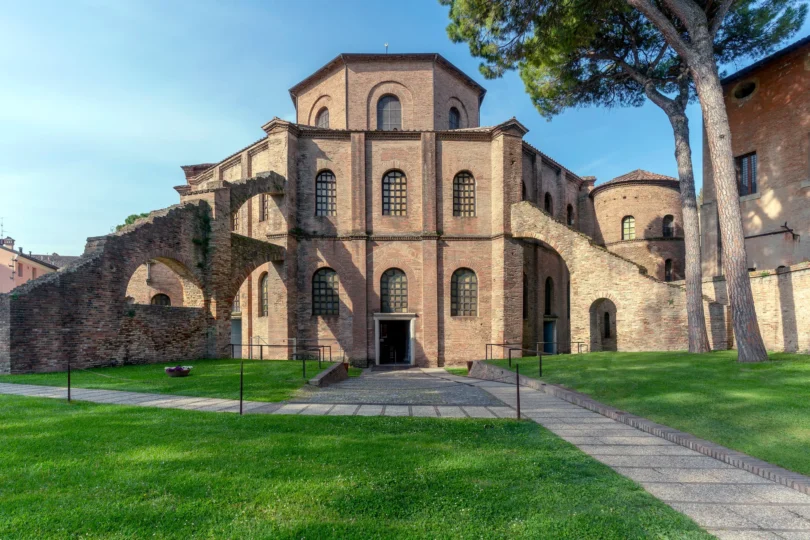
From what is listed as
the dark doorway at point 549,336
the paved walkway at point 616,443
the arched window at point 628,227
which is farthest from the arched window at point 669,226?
the paved walkway at point 616,443

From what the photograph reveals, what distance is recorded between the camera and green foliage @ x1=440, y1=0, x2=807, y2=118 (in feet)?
47.1

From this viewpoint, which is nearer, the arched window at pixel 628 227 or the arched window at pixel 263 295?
the arched window at pixel 263 295

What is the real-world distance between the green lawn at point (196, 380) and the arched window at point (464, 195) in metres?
11.1

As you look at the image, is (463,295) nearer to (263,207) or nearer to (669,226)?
(263,207)

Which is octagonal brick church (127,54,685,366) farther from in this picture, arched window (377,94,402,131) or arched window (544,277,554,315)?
arched window (544,277,554,315)

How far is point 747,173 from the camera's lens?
18.0 m

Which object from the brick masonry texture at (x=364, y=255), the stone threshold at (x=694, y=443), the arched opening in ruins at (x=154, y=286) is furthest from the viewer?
the arched opening in ruins at (x=154, y=286)

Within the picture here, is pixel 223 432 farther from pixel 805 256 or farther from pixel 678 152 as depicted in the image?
pixel 805 256

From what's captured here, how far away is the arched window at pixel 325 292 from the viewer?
1942 cm

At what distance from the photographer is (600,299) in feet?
59.0

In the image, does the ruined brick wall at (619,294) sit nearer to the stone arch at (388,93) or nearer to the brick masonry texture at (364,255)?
the brick masonry texture at (364,255)

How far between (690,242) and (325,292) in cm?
1516

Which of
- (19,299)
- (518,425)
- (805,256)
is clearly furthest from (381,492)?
(805,256)

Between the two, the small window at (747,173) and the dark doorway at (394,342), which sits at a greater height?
the small window at (747,173)
